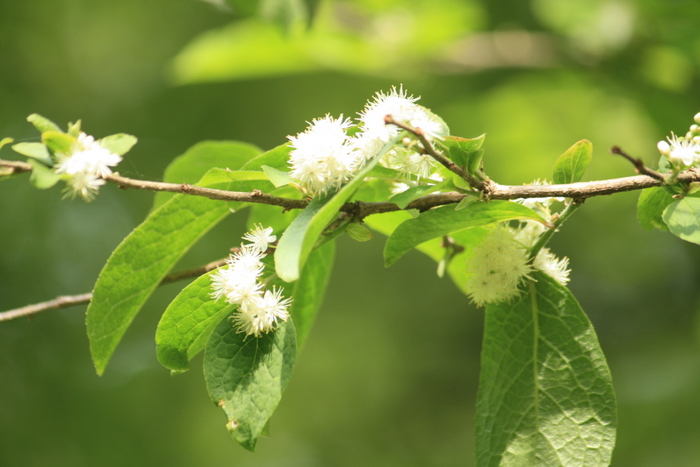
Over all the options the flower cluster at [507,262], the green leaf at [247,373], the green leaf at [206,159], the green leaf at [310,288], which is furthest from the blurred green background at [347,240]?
the green leaf at [247,373]

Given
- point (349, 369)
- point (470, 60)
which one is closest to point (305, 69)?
point (470, 60)

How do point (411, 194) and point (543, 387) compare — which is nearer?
point (411, 194)

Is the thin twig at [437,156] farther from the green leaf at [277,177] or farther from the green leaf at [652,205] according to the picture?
the green leaf at [652,205]

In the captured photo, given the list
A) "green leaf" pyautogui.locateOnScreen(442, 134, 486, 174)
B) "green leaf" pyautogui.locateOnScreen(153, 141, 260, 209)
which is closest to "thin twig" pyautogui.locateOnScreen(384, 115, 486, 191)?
"green leaf" pyautogui.locateOnScreen(442, 134, 486, 174)

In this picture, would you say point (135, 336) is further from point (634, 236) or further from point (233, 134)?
point (634, 236)

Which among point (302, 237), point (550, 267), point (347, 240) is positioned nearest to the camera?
point (302, 237)

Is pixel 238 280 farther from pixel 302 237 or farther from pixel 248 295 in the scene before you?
pixel 302 237

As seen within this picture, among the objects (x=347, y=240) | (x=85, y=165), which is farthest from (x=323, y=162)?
(x=347, y=240)
